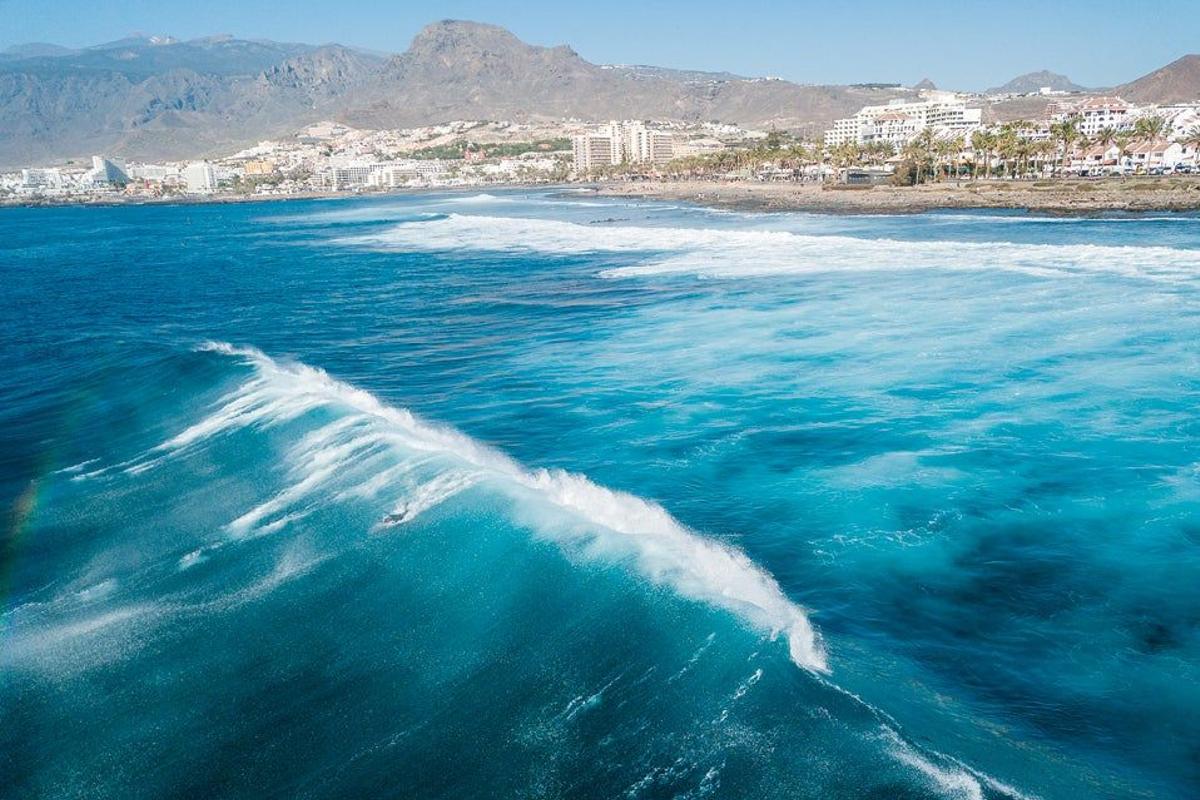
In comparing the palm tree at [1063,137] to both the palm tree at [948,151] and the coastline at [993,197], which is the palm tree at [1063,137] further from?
the palm tree at [948,151]

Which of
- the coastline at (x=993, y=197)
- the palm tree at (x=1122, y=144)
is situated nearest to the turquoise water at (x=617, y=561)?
the coastline at (x=993, y=197)

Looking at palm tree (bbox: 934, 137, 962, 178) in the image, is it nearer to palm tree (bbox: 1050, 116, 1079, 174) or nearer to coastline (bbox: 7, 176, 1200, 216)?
coastline (bbox: 7, 176, 1200, 216)

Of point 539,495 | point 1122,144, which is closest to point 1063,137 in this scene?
point 1122,144

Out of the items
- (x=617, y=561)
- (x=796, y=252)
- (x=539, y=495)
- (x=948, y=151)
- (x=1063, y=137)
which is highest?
(x=1063, y=137)

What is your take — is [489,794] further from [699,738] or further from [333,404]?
[333,404]

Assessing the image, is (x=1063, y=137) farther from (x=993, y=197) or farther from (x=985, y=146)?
(x=993, y=197)

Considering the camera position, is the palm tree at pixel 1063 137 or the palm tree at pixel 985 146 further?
the palm tree at pixel 985 146
